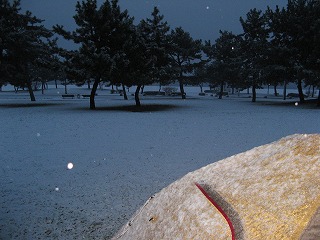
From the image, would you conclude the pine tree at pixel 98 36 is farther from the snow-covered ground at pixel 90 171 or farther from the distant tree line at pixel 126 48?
the snow-covered ground at pixel 90 171

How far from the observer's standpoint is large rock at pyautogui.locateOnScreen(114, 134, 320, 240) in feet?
5.52

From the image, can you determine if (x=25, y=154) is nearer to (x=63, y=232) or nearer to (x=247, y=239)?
(x=63, y=232)

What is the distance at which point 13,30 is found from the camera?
3161cm

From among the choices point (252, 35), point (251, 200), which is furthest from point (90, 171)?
point (252, 35)

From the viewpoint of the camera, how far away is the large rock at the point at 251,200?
168 cm

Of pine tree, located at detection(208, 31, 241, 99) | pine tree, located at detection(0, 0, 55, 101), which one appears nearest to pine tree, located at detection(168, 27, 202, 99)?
pine tree, located at detection(208, 31, 241, 99)

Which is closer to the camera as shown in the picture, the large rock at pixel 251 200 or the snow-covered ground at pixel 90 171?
the large rock at pixel 251 200

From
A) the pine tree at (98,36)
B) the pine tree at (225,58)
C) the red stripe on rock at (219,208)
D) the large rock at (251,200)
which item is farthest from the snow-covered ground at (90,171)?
the pine tree at (225,58)

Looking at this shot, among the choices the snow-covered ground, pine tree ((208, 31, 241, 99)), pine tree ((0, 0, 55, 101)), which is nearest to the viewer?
the snow-covered ground

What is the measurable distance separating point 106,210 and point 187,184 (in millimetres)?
2424

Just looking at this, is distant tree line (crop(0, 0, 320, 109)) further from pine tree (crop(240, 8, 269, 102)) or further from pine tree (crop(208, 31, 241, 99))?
pine tree (crop(208, 31, 241, 99))

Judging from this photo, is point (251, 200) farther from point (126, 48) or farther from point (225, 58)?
point (225, 58)

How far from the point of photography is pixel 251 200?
195 cm

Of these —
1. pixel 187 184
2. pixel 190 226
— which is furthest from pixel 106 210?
pixel 190 226
